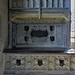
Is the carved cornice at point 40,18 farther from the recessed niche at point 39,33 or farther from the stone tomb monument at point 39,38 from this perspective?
the recessed niche at point 39,33

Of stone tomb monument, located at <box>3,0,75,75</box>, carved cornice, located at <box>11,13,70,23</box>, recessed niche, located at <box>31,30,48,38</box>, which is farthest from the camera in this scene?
recessed niche, located at <box>31,30,48,38</box>

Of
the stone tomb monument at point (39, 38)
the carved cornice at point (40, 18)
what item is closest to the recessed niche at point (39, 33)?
the stone tomb monument at point (39, 38)

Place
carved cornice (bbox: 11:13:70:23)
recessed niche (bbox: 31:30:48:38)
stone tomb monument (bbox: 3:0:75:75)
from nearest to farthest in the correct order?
stone tomb monument (bbox: 3:0:75:75)
carved cornice (bbox: 11:13:70:23)
recessed niche (bbox: 31:30:48:38)

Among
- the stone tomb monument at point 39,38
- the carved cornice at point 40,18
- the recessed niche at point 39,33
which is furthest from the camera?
the recessed niche at point 39,33

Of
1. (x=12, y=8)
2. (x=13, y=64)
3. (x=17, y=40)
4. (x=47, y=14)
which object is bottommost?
(x=13, y=64)

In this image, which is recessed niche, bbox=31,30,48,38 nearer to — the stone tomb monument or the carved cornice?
the stone tomb monument

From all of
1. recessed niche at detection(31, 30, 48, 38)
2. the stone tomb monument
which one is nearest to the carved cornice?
the stone tomb monument

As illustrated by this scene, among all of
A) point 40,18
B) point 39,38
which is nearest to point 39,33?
point 39,38

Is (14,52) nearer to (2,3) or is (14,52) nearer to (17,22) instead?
(17,22)

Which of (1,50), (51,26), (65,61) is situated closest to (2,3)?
(1,50)

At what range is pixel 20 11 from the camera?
4.18m

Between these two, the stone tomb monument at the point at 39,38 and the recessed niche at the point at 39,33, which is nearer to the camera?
the stone tomb monument at the point at 39,38

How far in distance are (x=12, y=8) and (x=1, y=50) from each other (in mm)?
1784

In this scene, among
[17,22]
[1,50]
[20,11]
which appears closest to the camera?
[1,50]
